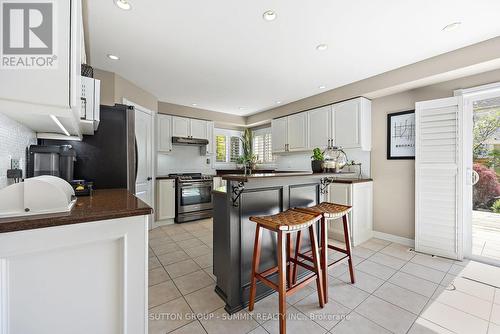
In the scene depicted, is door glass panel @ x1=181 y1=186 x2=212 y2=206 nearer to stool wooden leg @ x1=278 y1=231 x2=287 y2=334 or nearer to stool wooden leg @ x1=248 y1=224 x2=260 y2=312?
stool wooden leg @ x1=248 y1=224 x2=260 y2=312

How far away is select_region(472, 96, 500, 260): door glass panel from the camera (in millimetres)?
2631

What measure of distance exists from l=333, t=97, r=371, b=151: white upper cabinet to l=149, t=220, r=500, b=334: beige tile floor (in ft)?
5.62

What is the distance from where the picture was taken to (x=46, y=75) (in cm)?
95

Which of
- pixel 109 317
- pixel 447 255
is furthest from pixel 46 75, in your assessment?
pixel 447 255

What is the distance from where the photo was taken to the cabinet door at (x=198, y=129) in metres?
4.75

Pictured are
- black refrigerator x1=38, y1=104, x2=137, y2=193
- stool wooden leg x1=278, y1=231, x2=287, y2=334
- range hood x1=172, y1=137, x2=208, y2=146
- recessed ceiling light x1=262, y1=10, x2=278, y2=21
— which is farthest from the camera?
range hood x1=172, y1=137, x2=208, y2=146

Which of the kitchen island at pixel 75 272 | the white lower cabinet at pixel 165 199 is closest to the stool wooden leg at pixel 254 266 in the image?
the kitchen island at pixel 75 272

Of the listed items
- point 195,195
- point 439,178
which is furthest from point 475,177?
point 195,195

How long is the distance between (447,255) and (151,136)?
4822mm

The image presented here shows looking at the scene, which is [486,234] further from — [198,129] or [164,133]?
[164,133]


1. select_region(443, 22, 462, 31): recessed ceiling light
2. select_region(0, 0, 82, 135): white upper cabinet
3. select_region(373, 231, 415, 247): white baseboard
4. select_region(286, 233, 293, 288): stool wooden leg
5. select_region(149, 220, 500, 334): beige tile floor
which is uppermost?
select_region(443, 22, 462, 31): recessed ceiling light

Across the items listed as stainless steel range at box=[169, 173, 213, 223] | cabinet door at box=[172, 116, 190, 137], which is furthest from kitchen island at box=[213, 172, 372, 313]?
cabinet door at box=[172, 116, 190, 137]

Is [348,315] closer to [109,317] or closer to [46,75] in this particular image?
[109,317]

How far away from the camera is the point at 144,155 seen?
367 cm
